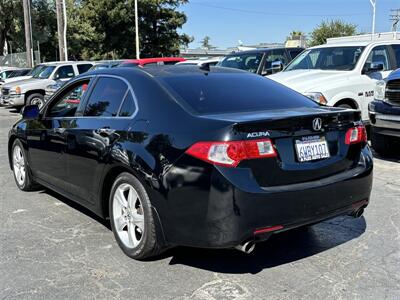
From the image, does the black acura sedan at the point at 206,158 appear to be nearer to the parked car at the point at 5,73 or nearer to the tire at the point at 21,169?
the tire at the point at 21,169

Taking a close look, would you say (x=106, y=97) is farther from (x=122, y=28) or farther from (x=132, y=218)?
(x=122, y=28)

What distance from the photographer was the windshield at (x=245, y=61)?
12230mm

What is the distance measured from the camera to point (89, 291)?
362 centimetres

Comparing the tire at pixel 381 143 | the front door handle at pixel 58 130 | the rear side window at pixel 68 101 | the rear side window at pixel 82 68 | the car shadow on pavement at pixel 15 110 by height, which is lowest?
the car shadow on pavement at pixel 15 110

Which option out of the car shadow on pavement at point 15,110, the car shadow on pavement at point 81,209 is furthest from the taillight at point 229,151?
the car shadow on pavement at point 15,110

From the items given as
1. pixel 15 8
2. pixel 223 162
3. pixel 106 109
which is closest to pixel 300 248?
pixel 223 162

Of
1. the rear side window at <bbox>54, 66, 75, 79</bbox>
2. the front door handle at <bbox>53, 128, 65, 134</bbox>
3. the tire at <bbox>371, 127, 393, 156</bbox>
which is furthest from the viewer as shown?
Answer: the rear side window at <bbox>54, 66, 75, 79</bbox>

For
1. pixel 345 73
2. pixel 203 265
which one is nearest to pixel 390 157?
pixel 345 73

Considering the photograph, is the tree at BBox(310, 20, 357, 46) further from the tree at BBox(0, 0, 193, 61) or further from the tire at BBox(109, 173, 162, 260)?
the tire at BBox(109, 173, 162, 260)

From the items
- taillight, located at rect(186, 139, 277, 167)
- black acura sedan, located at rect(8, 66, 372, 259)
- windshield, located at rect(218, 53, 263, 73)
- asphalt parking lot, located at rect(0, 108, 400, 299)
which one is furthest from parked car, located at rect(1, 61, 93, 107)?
taillight, located at rect(186, 139, 277, 167)

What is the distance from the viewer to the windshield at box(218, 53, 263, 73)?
1223cm

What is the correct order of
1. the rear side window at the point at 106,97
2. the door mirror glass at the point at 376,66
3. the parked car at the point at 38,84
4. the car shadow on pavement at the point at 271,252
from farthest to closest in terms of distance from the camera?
Result: the parked car at the point at 38,84 < the door mirror glass at the point at 376,66 < the rear side window at the point at 106,97 < the car shadow on pavement at the point at 271,252

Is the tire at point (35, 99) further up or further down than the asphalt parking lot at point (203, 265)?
further up

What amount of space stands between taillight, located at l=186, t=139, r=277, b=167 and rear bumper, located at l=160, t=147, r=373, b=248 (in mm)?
72
